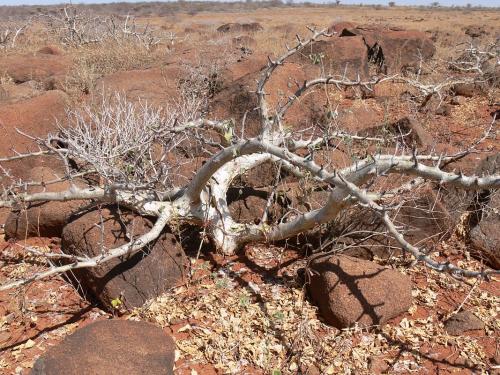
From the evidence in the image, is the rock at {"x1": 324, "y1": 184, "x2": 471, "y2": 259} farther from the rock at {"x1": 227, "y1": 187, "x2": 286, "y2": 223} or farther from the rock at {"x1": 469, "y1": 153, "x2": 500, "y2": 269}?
the rock at {"x1": 227, "y1": 187, "x2": 286, "y2": 223}

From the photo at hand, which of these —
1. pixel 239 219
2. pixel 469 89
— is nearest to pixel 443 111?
pixel 469 89

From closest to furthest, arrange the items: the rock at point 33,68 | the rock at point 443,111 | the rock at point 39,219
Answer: the rock at point 39,219 < the rock at point 443,111 < the rock at point 33,68

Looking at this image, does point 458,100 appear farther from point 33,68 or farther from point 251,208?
point 33,68

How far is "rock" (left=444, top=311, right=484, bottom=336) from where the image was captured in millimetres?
2861

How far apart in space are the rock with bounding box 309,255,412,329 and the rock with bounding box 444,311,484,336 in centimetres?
27

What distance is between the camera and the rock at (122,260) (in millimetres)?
2961

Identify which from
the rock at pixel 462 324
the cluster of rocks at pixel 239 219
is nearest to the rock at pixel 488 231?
the cluster of rocks at pixel 239 219

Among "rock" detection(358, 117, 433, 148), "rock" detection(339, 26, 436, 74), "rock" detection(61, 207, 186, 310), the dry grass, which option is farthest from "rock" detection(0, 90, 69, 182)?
"rock" detection(339, 26, 436, 74)

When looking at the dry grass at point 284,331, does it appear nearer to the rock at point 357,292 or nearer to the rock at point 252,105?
the rock at point 357,292

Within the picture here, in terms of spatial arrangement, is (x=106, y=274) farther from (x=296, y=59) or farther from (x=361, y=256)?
(x=296, y=59)

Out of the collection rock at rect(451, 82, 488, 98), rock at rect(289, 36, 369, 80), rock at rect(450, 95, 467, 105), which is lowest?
rock at rect(450, 95, 467, 105)

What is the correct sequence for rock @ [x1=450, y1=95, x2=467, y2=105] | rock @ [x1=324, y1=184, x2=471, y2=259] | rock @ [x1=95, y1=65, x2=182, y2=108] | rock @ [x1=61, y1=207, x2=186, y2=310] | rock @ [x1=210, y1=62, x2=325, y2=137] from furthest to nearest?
rock @ [x1=450, y1=95, x2=467, y2=105], rock @ [x1=95, y1=65, x2=182, y2=108], rock @ [x1=210, y1=62, x2=325, y2=137], rock @ [x1=324, y1=184, x2=471, y2=259], rock @ [x1=61, y1=207, x2=186, y2=310]

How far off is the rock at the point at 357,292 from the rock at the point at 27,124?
3.01m

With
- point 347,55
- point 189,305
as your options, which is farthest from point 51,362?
point 347,55
